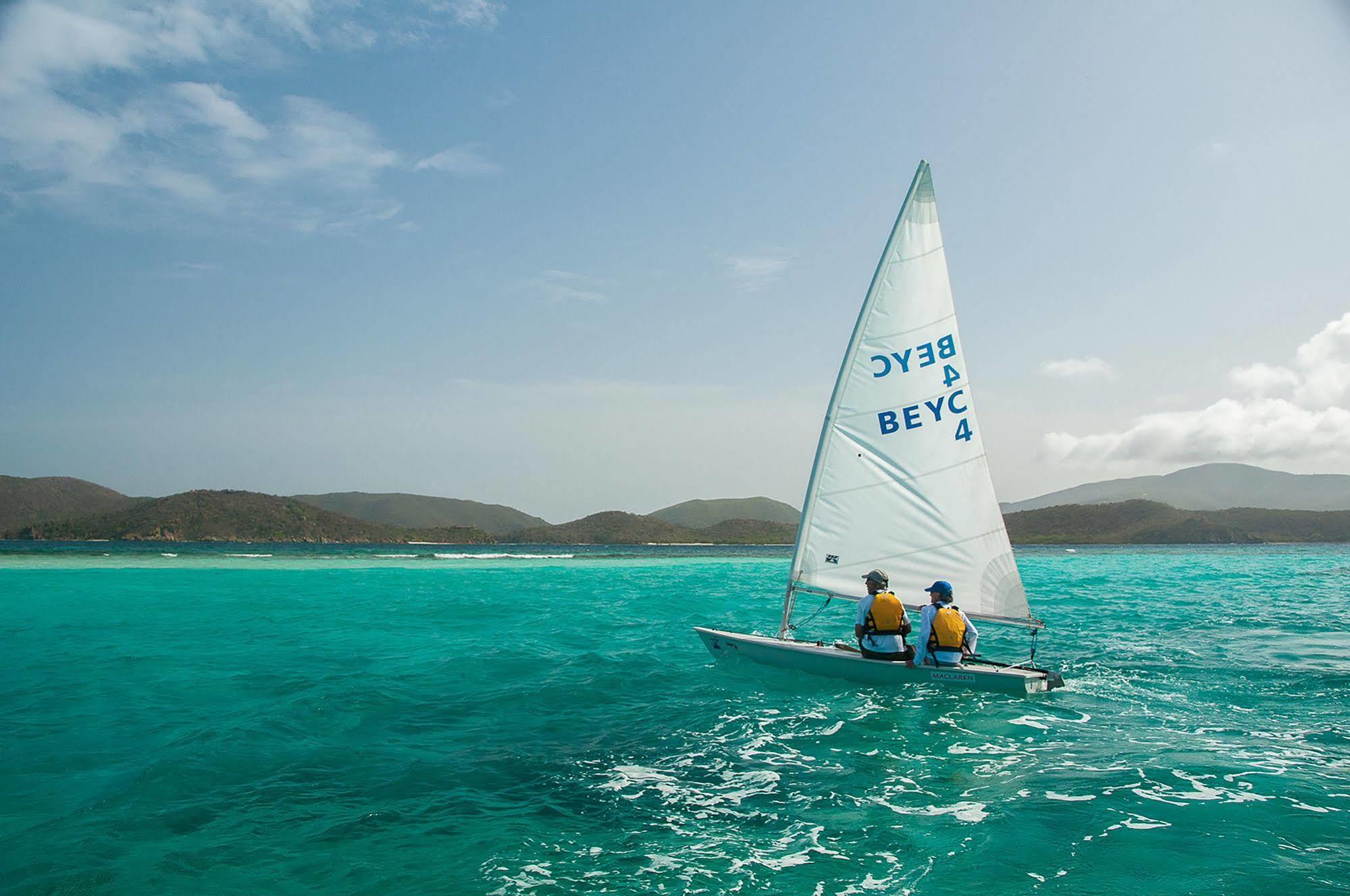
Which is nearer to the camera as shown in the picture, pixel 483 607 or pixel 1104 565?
pixel 483 607

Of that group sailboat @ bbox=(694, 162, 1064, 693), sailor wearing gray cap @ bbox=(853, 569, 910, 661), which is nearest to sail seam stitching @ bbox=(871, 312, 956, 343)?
sailboat @ bbox=(694, 162, 1064, 693)

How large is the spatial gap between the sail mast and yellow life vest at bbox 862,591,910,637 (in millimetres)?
1802

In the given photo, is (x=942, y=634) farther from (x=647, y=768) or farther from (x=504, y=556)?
(x=504, y=556)

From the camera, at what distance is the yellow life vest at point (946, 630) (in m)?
14.5

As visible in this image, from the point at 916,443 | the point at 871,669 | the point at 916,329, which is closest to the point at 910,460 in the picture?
the point at 916,443

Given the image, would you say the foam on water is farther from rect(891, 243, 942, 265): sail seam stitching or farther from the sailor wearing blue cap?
rect(891, 243, 942, 265): sail seam stitching

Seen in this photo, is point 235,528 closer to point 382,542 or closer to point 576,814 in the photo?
point 382,542

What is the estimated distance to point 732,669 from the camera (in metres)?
17.7

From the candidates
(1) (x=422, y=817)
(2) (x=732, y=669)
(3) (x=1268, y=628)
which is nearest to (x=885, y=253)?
A: (2) (x=732, y=669)

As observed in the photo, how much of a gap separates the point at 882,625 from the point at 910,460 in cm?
346

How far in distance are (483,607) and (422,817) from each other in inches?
1046

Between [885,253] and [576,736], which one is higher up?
[885,253]

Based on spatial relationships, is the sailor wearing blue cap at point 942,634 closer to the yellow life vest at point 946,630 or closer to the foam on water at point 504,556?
the yellow life vest at point 946,630

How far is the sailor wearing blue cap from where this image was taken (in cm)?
1452
